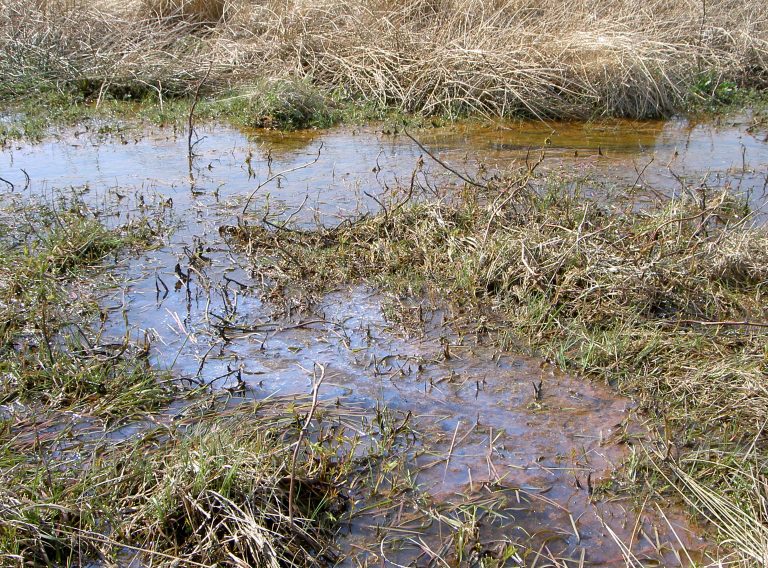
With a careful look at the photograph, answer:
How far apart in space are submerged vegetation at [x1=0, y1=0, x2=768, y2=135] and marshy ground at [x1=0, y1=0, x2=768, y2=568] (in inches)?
A: 3.2

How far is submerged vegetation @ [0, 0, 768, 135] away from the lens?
9016 millimetres

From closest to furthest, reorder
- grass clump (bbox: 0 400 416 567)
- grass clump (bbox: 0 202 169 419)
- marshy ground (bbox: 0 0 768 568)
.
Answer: grass clump (bbox: 0 400 416 567) → marshy ground (bbox: 0 0 768 568) → grass clump (bbox: 0 202 169 419)

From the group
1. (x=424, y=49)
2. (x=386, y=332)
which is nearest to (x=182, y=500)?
(x=386, y=332)

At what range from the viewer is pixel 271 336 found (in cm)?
415

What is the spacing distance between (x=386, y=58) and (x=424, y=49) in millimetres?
462

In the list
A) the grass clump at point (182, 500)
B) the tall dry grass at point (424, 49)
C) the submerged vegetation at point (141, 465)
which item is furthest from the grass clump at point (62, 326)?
the tall dry grass at point (424, 49)

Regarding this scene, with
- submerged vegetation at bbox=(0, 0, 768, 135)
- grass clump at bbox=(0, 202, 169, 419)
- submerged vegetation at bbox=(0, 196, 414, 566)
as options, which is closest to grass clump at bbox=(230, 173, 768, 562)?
grass clump at bbox=(0, 202, 169, 419)

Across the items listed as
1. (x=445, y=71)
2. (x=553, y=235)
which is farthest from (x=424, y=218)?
(x=445, y=71)

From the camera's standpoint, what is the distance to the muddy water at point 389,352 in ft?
9.31

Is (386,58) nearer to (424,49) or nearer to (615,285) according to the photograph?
(424,49)

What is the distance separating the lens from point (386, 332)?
4219mm

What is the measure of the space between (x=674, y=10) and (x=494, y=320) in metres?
8.54

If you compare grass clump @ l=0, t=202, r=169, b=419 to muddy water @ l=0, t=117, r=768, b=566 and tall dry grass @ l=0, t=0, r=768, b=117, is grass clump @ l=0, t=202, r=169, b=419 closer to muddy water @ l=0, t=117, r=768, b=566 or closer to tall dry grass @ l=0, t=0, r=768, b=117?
muddy water @ l=0, t=117, r=768, b=566

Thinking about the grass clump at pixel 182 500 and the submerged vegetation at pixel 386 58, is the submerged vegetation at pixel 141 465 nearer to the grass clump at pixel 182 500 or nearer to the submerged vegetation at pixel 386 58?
the grass clump at pixel 182 500
